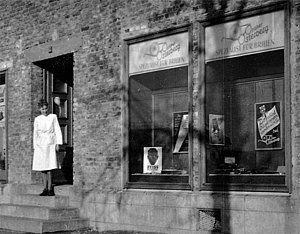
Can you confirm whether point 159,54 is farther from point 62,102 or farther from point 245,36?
point 62,102

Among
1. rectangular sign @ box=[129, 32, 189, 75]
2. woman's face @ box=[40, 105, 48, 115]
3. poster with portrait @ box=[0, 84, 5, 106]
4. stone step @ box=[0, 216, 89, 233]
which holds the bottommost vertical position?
stone step @ box=[0, 216, 89, 233]

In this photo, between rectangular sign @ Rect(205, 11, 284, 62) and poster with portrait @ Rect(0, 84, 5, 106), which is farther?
poster with portrait @ Rect(0, 84, 5, 106)

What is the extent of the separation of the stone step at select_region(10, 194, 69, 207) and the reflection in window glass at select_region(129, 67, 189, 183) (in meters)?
1.87

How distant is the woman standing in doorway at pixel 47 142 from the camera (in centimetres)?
1430

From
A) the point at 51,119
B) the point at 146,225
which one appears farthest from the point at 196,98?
the point at 51,119

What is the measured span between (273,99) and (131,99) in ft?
11.3

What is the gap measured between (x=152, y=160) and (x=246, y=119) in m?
2.41

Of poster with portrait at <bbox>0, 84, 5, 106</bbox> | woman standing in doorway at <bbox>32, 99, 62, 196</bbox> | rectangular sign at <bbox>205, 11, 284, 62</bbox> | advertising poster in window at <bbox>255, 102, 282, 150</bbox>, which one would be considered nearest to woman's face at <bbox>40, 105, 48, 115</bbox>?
woman standing in doorway at <bbox>32, 99, 62, 196</bbox>

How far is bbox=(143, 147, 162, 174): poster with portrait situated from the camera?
41.7 ft

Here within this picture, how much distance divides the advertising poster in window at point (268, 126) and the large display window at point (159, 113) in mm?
1525

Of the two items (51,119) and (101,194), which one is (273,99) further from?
(51,119)

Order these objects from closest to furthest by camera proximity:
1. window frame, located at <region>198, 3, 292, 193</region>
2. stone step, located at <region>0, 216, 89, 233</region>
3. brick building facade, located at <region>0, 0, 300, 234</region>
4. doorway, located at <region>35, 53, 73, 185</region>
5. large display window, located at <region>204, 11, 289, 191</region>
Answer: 1. window frame, located at <region>198, 3, 292, 193</region>
2. brick building facade, located at <region>0, 0, 300, 234</region>
3. large display window, located at <region>204, 11, 289, 191</region>
4. stone step, located at <region>0, 216, 89, 233</region>
5. doorway, located at <region>35, 53, 73, 185</region>

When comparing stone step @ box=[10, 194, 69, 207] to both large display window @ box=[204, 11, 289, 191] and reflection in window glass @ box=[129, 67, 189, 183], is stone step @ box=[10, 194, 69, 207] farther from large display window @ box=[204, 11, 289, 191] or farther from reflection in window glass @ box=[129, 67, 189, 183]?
large display window @ box=[204, 11, 289, 191]

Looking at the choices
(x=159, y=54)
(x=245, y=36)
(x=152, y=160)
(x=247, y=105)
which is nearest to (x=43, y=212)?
(x=152, y=160)
